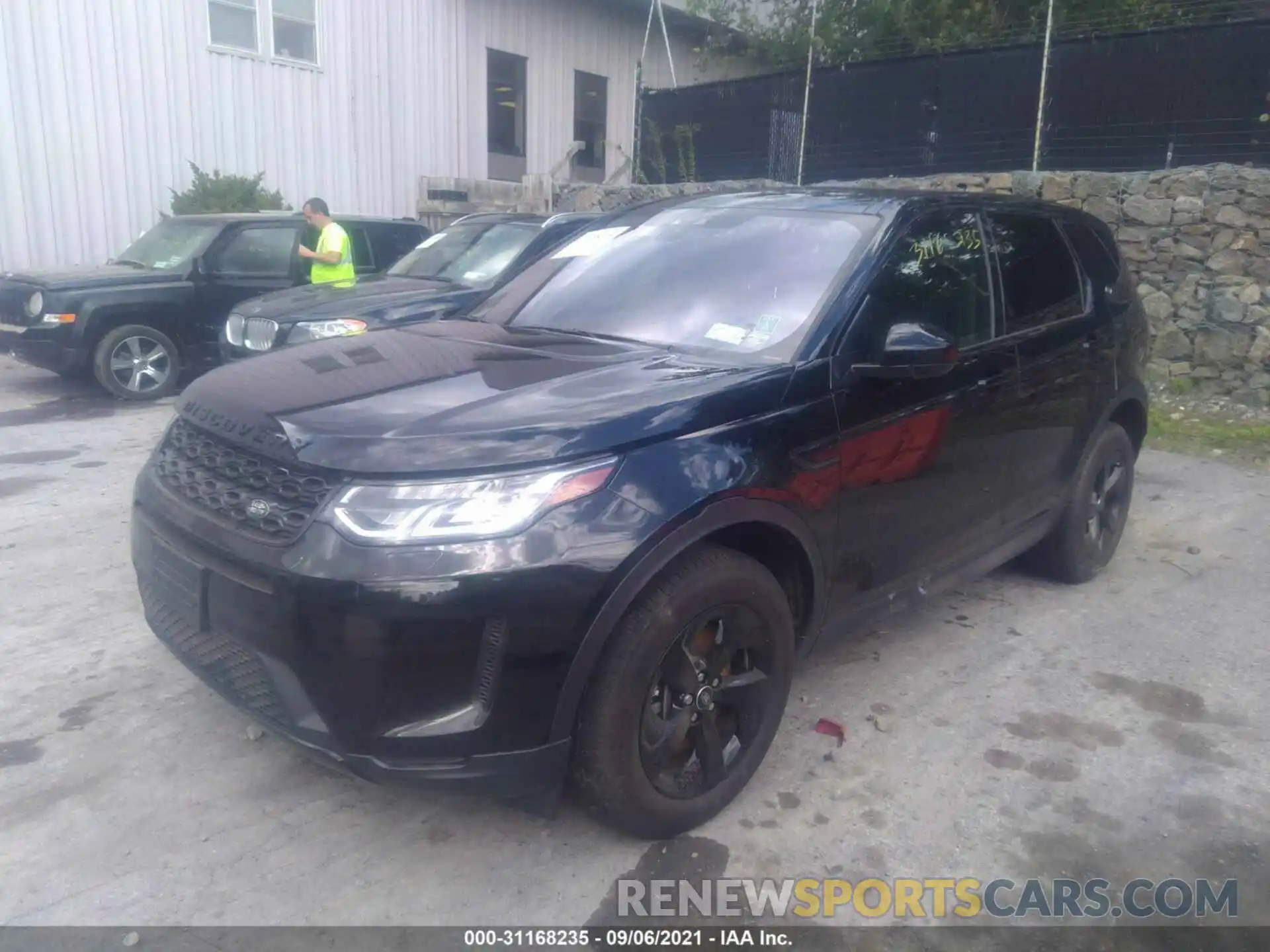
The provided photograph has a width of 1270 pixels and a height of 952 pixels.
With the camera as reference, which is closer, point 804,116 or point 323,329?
point 323,329

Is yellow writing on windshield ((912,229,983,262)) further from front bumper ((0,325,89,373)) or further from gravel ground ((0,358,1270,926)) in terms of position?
front bumper ((0,325,89,373))

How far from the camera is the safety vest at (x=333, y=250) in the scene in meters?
9.25

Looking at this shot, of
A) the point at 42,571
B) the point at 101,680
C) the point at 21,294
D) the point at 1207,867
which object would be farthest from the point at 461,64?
the point at 1207,867

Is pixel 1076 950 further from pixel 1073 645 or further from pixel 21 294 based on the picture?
pixel 21 294

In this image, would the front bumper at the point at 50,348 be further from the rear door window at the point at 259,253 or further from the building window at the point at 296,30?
the building window at the point at 296,30

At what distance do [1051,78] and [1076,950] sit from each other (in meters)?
10.1

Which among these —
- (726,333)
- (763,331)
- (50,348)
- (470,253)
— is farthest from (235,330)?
(763,331)

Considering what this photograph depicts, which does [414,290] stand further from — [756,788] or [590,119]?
[590,119]

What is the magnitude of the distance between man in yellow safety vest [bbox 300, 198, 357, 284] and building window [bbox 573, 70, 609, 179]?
389 inches

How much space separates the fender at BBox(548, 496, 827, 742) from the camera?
8.49ft

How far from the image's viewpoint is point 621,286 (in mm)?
3865

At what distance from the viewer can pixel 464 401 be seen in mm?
2848

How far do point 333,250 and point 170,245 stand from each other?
6.83ft

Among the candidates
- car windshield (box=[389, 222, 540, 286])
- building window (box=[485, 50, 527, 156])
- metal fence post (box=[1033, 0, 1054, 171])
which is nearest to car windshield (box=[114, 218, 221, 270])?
car windshield (box=[389, 222, 540, 286])
